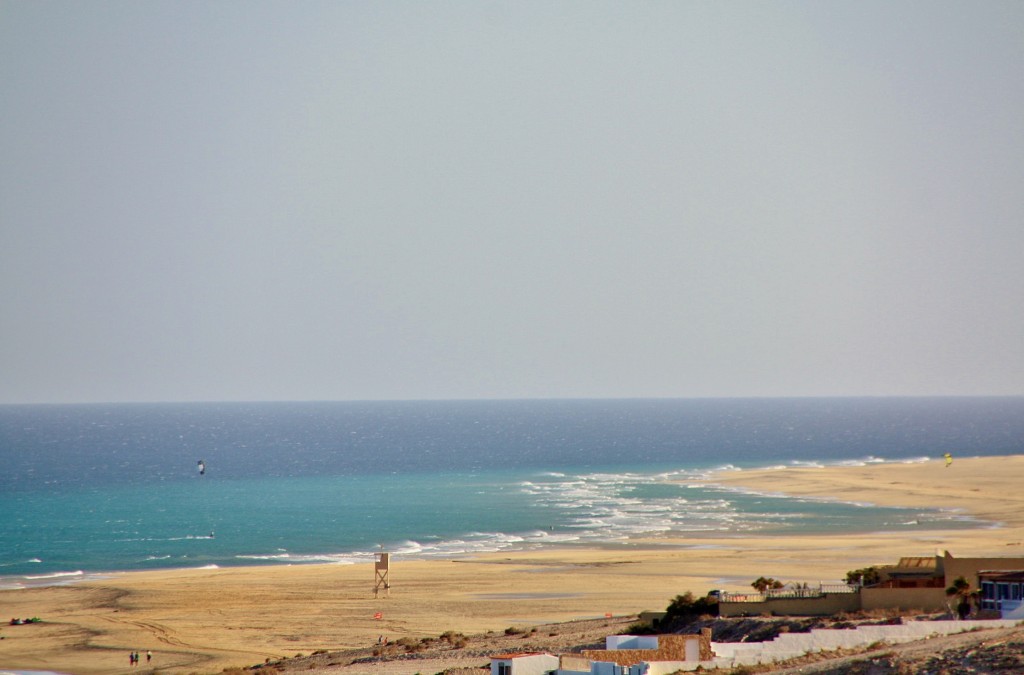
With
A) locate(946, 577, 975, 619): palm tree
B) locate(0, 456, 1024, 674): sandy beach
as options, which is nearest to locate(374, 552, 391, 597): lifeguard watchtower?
locate(0, 456, 1024, 674): sandy beach

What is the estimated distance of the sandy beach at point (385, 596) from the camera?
46.0 m

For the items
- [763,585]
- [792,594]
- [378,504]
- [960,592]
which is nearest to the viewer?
[960,592]

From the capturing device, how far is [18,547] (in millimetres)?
75500

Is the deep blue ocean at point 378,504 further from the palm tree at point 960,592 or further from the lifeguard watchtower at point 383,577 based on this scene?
the palm tree at point 960,592

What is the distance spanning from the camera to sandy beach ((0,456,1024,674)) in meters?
46.0

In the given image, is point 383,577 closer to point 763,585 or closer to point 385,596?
point 385,596

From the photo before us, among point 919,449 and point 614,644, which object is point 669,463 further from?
point 614,644

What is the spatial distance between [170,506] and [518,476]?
38.7 m

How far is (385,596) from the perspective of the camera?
181ft

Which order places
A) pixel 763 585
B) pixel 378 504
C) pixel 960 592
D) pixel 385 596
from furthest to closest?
1. pixel 378 504
2. pixel 385 596
3. pixel 763 585
4. pixel 960 592

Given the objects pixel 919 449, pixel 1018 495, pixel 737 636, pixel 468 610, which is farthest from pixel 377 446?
pixel 737 636

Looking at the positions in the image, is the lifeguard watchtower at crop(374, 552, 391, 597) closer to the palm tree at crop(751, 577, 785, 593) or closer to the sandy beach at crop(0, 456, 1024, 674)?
the sandy beach at crop(0, 456, 1024, 674)

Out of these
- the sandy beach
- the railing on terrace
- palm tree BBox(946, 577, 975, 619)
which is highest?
palm tree BBox(946, 577, 975, 619)

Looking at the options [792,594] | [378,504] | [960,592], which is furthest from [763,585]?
[378,504]
